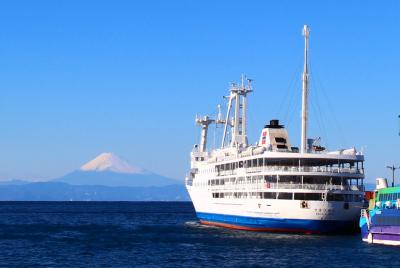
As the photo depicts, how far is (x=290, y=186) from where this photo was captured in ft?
248

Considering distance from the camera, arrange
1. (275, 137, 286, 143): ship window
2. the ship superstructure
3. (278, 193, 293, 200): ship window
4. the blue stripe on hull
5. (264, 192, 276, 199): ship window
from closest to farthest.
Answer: the ship superstructure → the blue stripe on hull → (278, 193, 293, 200): ship window → (264, 192, 276, 199): ship window → (275, 137, 286, 143): ship window

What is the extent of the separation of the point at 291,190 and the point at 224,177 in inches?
766

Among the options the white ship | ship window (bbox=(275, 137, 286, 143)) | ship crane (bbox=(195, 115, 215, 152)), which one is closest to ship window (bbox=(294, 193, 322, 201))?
the white ship

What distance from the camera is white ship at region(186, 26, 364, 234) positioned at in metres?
74.8

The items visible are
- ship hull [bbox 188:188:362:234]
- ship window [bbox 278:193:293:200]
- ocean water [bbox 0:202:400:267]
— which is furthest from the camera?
ship window [bbox 278:193:293:200]

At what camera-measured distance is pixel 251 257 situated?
6053 centimetres

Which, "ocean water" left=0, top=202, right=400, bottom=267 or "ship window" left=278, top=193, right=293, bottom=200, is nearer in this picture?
"ocean water" left=0, top=202, right=400, bottom=267

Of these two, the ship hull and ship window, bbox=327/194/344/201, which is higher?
ship window, bbox=327/194/344/201

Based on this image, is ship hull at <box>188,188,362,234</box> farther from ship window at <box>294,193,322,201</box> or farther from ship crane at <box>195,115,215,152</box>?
ship crane at <box>195,115,215,152</box>

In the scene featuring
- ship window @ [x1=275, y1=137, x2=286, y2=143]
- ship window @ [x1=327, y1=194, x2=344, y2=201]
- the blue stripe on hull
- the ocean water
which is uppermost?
ship window @ [x1=275, y1=137, x2=286, y2=143]

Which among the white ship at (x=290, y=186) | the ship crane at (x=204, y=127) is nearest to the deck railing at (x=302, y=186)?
the white ship at (x=290, y=186)

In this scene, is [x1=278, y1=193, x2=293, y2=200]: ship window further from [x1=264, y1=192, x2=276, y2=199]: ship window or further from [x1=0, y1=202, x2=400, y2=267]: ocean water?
[x1=0, y1=202, x2=400, y2=267]: ocean water

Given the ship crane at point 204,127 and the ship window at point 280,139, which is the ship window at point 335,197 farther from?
the ship crane at point 204,127

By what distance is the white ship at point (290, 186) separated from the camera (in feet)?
245
